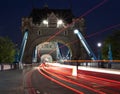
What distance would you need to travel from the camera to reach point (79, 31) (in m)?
130

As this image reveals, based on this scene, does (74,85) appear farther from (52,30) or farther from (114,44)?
(52,30)

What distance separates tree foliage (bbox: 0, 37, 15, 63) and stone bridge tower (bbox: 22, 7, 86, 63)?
22415mm

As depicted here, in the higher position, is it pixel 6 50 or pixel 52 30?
pixel 52 30

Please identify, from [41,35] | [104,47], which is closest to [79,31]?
[41,35]

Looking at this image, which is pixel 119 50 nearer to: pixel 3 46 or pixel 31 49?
pixel 3 46

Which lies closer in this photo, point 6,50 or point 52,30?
point 6,50

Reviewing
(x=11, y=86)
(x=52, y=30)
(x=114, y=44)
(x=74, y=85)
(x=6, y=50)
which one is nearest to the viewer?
(x=74, y=85)

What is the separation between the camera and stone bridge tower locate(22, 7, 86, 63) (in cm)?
12431

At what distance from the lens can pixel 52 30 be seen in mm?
129750

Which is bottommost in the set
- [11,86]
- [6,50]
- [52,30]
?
[11,86]

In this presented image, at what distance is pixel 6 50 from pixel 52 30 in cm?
3825

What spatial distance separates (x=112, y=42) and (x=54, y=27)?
4383 centimetres

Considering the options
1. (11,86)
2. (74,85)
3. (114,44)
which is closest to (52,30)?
(114,44)

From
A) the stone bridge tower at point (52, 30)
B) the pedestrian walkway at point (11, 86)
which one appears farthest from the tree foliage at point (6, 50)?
the pedestrian walkway at point (11, 86)
